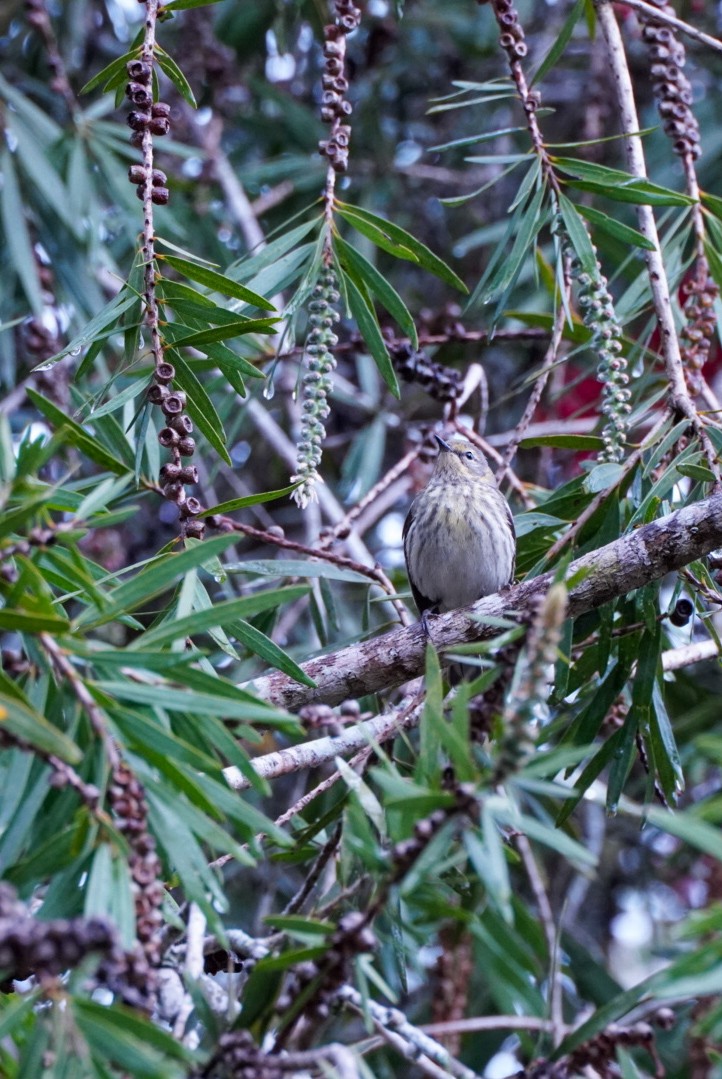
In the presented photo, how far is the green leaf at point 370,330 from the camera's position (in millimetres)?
3020

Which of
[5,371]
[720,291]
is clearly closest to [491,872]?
[720,291]

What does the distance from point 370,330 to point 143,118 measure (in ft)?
2.60

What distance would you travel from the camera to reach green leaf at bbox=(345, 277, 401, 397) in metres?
3.02

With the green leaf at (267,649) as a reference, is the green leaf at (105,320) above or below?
above

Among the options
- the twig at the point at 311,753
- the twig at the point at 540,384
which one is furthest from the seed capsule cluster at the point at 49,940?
the twig at the point at 540,384

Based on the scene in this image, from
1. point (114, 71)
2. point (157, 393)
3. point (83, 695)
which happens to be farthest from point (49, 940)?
point (114, 71)

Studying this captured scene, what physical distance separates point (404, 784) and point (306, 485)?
0.98m

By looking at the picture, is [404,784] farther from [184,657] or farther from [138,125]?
[138,125]

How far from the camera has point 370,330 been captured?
3045mm

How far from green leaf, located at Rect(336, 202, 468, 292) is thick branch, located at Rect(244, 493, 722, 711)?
29.6 inches

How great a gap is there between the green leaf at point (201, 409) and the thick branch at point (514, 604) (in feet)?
1.86

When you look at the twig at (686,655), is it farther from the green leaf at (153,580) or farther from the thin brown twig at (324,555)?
the green leaf at (153,580)

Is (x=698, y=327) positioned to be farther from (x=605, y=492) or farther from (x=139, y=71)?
(x=139, y=71)

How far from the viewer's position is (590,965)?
5.05 meters
